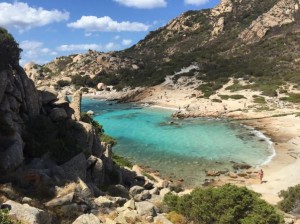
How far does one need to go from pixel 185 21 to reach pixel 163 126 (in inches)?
5045

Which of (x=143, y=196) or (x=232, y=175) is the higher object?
(x=143, y=196)

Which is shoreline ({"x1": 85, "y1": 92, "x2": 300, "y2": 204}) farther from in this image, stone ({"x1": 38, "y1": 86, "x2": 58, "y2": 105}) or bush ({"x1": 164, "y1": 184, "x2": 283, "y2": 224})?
stone ({"x1": 38, "y1": 86, "x2": 58, "y2": 105})

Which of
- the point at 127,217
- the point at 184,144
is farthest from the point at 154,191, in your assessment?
the point at 184,144

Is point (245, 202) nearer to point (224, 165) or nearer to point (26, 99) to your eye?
point (26, 99)

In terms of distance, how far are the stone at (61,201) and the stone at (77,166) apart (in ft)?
11.2

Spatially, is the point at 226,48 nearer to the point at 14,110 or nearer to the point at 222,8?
the point at 222,8

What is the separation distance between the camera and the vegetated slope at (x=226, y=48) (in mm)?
110850

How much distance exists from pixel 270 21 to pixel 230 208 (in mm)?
137893

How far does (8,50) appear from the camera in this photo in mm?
25266

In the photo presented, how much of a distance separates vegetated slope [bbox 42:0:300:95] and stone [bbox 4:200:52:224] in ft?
267

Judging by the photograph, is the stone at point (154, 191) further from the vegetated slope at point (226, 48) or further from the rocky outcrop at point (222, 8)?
the rocky outcrop at point (222, 8)

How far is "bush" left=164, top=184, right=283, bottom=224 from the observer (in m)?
18.7

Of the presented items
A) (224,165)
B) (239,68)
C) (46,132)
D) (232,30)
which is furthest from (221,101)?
(232,30)

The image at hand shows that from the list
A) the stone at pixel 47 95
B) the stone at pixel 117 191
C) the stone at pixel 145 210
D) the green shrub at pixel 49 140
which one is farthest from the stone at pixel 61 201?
the stone at pixel 47 95
